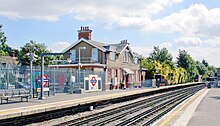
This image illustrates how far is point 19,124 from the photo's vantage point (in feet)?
48.0

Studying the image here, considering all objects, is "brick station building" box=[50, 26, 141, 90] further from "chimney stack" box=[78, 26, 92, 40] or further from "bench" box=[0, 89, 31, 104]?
"bench" box=[0, 89, 31, 104]

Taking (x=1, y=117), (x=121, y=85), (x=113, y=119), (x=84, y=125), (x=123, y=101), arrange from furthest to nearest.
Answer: (x=121, y=85)
(x=123, y=101)
(x=113, y=119)
(x=84, y=125)
(x=1, y=117)

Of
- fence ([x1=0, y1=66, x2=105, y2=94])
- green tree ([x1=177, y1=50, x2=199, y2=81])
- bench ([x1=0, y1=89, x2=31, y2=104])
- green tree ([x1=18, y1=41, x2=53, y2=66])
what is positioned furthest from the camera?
green tree ([x1=177, y1=50, x2=199, y2=81])

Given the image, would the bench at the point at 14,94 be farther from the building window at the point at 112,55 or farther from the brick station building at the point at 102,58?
the building window at the point at 112,55

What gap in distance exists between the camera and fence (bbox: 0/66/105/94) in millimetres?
22923

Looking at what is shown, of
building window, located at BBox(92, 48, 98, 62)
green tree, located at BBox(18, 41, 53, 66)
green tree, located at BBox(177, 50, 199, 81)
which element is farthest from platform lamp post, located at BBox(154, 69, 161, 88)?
green tree, located at BBox(177, 50, 199, 81)

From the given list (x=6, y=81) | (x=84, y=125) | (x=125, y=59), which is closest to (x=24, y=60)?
(x=125, y=59)

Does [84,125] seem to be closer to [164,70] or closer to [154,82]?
[154,82]

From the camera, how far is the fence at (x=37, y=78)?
22.9 metres

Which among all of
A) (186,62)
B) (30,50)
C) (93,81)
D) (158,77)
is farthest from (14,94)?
(186,62)

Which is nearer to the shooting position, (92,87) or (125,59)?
(92,87)

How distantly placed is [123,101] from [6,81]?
35.5 ft

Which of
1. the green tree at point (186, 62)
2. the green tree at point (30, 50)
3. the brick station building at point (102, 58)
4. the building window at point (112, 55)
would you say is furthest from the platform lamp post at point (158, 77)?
the green tree at point (186, 62)

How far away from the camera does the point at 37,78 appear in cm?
2695
